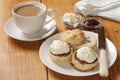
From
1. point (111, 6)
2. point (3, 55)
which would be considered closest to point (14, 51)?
point (3, 55)

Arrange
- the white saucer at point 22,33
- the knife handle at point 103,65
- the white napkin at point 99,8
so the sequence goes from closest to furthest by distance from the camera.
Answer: the knife handle at point 103,65
the white saucer at point 22,33
the white napkin at point 99,8

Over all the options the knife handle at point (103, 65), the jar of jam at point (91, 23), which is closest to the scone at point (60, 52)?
the knife handle at point (103, 65)

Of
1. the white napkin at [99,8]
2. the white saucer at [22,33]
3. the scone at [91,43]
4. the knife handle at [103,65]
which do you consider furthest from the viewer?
the white napkin at [99,8]

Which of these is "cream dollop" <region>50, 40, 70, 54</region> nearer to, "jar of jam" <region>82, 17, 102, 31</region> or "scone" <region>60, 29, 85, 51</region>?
"scone" <region>60, 29, 85, 51</region>

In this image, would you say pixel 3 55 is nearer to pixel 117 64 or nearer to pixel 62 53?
pixel 62 53

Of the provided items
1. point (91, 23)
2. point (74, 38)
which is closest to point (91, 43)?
point (74, 38)

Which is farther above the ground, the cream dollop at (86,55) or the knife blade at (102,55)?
the cream dollop at (86,55)

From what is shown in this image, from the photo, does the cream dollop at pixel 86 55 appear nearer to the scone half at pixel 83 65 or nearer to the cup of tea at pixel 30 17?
the scone half at pixel 83 65
